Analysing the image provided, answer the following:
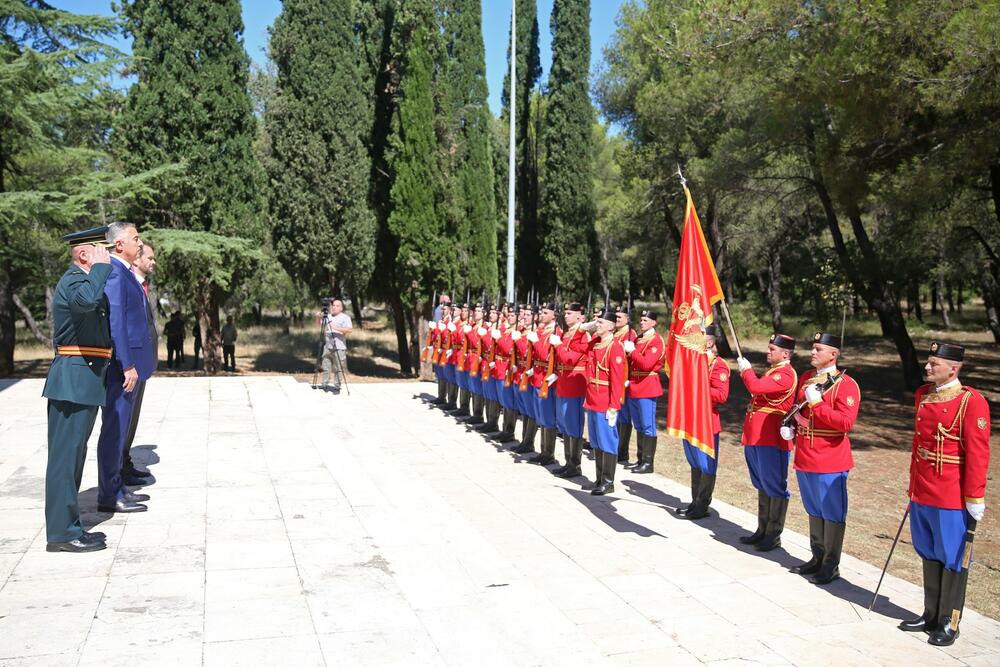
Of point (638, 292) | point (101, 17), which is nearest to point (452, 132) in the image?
point (101, 17)

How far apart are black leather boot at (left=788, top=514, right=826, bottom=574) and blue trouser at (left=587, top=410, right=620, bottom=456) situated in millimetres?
2293

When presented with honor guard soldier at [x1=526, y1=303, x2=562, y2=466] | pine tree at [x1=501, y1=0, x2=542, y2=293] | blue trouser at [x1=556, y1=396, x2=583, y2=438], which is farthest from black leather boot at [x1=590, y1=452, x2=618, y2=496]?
pine tree at [x1=501, y1=0, x2=542, y2=293]

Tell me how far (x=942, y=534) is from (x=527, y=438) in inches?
227

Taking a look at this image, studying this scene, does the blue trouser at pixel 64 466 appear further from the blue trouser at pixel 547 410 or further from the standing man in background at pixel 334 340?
the standing man in background at pixel 334 340

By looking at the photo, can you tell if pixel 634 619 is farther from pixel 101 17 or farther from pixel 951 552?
pixel 101 17

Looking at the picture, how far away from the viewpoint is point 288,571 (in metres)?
5.25

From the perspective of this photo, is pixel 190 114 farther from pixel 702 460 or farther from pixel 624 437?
pixel 702 460

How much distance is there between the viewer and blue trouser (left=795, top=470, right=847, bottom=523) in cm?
559

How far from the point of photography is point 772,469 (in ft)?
20.5

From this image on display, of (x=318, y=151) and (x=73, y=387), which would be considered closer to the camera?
(x=73, y=387)

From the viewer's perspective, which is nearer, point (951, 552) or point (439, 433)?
point (951, 552)

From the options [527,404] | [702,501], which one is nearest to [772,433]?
[702,501]

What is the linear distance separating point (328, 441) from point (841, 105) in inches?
344

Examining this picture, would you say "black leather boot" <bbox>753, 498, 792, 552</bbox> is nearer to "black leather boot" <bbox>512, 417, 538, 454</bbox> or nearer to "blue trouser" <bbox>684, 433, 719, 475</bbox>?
"blue trouser" <bbox>684, 433, 719, 475</bbox>
